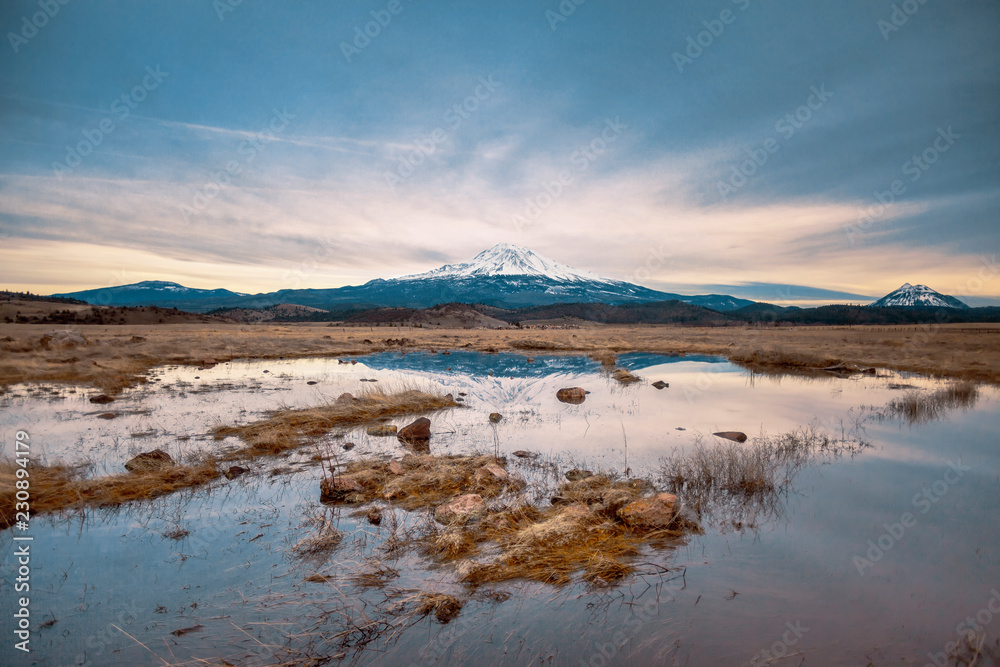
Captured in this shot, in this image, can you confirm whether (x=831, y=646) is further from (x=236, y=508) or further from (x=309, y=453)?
(x=309, y=453)

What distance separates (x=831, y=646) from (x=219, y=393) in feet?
66.6

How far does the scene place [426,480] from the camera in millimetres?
8539

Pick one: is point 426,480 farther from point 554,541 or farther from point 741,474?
point 741,474

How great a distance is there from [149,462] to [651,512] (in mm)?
9649

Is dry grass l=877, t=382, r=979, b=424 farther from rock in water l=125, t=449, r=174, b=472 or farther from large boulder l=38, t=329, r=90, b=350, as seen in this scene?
large boulder l=38, t=329, r=90, b=350

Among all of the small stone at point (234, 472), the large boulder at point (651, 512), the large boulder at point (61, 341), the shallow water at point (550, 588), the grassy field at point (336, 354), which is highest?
the large boulder at point (61, 341)

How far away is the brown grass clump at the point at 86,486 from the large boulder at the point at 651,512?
799cm

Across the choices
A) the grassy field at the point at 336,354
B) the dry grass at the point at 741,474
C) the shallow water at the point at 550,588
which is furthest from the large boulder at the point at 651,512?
the grassy field at the point at 336,354

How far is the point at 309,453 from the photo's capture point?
10.8 m

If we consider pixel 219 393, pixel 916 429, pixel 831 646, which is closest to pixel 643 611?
pixel 831 646

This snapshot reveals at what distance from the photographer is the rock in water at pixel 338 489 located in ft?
26.2

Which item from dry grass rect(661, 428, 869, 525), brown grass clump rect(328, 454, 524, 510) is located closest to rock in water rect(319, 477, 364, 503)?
brown grass clump rect(328, 454, 524, 510)

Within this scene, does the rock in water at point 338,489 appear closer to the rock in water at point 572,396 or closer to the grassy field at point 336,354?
the rock in water at point 572,396

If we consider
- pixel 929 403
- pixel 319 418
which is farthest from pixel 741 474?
pixel 929 403
